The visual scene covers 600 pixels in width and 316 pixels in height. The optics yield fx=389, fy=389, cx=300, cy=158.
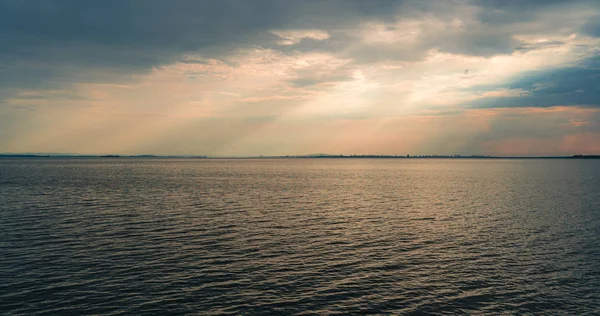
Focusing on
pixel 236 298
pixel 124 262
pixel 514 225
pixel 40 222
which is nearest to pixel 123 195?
pixel 40 222

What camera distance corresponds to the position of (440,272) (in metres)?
29.0

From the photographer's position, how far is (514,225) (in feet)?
159

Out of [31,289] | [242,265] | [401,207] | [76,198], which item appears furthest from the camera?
[76,198]

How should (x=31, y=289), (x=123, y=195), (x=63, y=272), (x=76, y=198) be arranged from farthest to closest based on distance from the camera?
(x=123, y=195) < (x=76, y=198) < (x=63, y=272) < (x=31, y=289)

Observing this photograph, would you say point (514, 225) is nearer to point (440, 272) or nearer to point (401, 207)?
point (401, 207)

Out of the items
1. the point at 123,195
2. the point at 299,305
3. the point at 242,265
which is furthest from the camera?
the point at 123,195

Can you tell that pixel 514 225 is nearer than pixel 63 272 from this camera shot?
No

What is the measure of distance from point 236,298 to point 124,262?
12.1 metres

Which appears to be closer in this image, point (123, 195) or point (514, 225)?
point (514, 225)

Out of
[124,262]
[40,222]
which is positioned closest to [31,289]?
[124,262]

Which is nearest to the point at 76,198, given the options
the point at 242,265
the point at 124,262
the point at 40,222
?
the point at 40,222

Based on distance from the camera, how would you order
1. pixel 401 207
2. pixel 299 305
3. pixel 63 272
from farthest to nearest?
pixel 401 207, pixel 63 272, pixel 299 305

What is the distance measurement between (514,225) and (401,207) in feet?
61.5

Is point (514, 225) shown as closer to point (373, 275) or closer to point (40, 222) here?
point (373, 275)
